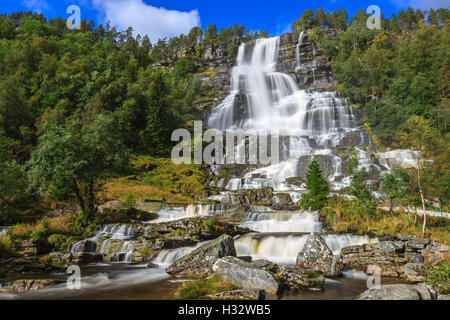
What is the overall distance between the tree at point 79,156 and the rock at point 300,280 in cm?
1276

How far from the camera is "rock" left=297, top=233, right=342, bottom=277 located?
9750 mm

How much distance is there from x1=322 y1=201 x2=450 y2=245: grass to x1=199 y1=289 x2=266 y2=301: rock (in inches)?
387

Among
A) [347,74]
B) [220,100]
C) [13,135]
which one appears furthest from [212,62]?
[13,135]

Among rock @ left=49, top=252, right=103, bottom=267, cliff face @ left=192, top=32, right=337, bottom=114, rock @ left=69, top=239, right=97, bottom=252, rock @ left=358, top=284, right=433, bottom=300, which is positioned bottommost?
rock @ left=49, top=252, right=103, bottom=267

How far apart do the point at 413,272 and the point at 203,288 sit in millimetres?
7174

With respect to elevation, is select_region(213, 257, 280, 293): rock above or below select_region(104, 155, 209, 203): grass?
below

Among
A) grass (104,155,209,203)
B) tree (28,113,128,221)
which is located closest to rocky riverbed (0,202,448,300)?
tree (28,113,128,221)

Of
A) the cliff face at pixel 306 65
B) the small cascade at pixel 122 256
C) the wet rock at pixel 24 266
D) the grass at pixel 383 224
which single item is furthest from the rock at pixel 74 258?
the cliff face at pixel 306 65

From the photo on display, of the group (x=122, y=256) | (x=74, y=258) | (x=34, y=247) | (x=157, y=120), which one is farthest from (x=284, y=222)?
(x=157, y=120)

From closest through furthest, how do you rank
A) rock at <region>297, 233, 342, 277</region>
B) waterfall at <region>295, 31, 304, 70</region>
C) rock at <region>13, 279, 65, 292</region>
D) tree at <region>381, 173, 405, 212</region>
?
rock at <region>13, 279, 65, 292</region>
rock at <region>297, 233, 342, 277</region>
tree at <region>381, 173, 405, 212</region>
waterfall at <region>295, 31, 304, 70</region>

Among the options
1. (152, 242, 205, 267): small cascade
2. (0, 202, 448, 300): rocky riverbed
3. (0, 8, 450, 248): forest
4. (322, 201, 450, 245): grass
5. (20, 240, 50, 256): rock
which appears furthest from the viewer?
(0, 8, 450, 248): forest

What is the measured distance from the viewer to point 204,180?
3203 centimetres

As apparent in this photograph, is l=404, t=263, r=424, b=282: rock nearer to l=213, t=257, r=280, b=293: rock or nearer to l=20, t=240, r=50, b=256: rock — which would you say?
l=213, t=257, r=280, b=293: rock

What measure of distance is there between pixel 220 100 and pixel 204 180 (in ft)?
91.7
